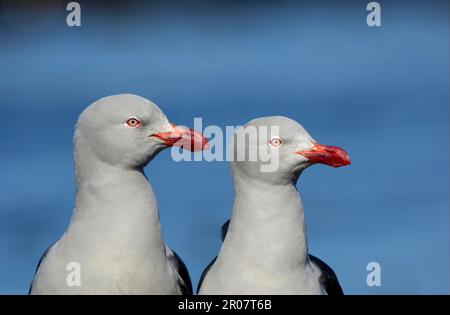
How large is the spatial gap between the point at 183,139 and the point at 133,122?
→ 6.2 inches

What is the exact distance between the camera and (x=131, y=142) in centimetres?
363

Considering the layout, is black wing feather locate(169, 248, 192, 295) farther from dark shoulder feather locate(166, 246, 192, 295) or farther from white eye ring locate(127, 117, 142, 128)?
white eye ring locate(127, 117, 142, 128)

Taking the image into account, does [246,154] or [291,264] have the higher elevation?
[246,154]

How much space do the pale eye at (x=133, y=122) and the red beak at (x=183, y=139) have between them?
6 centimetres

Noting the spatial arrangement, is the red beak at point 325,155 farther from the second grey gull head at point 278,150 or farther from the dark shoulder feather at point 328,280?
the dark shoulder feather at point 328,280

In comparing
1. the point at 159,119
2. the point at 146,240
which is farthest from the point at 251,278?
the point at 159,119

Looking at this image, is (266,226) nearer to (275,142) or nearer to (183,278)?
Result: (275,142)

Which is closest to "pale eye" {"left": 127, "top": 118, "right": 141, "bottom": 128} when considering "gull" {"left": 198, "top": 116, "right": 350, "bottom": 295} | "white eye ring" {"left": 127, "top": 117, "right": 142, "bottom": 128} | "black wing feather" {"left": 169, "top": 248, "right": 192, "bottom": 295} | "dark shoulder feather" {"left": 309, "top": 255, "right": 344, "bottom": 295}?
"white eye ring" {"left": 127, "top": 117, "right": 142, "bottom": 128}

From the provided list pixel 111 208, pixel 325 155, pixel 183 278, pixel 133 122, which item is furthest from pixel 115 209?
pixel 325 155

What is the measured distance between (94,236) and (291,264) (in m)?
0.59

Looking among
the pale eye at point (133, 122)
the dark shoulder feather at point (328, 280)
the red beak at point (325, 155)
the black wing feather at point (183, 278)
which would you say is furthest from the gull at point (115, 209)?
the dark shoulder feather at point (328, 280)

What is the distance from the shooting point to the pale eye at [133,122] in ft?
11.9
